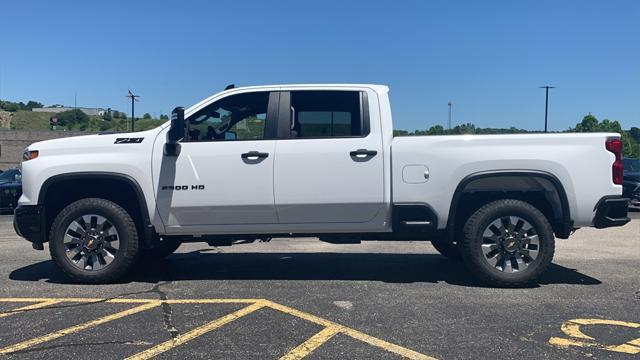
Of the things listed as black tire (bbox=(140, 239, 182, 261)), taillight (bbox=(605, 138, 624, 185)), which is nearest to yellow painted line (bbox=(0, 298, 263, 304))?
black tire (bbox=(140, 239, 182, 261))

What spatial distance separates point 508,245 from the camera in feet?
18.5

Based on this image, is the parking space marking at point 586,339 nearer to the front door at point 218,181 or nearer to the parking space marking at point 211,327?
the parking space marking at point 211,327

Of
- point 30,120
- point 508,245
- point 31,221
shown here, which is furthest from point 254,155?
point 30,120

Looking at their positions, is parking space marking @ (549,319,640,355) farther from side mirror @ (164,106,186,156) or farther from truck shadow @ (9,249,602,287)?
side mirror @ (164,106,186,156)

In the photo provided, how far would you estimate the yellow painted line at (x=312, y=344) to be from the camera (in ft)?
12.0

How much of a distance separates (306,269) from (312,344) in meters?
2.77

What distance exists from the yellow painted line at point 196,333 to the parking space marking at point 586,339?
2532mm

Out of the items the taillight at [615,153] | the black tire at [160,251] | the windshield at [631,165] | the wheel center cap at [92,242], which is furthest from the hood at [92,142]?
the windshield at [631,165]

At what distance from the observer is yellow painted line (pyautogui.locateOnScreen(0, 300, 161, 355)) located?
3.79m

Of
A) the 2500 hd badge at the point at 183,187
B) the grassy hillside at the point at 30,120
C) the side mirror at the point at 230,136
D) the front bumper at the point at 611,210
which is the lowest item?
the front bumper at the point at 611,210

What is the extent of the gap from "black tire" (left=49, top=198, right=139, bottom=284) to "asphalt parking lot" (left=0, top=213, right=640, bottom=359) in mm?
179

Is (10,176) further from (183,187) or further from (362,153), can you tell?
(362,153)

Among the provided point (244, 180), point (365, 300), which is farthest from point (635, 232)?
point (244, 180)

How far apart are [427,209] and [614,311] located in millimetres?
1958
